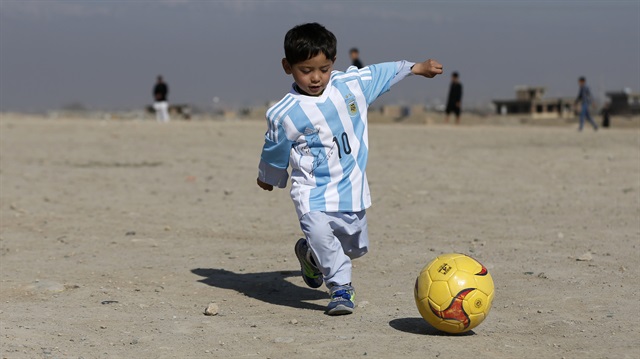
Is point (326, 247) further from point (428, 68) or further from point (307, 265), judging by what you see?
point (428, 68)

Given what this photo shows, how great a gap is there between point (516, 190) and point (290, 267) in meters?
5.38

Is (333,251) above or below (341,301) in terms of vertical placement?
above

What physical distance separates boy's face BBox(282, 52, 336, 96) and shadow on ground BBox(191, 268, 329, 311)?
1.44 meters

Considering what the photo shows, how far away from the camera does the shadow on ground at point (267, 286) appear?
22.4 ft

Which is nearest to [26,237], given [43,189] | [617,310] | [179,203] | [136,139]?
[179,203]

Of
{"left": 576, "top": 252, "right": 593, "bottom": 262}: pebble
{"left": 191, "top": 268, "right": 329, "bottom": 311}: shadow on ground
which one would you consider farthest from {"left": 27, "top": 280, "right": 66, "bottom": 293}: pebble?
{"left": 576, "top": 252, "right": 593, "bottom": 262}: pebble

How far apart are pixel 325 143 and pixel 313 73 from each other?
17.0 inches

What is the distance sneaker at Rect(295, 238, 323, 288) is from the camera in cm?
668

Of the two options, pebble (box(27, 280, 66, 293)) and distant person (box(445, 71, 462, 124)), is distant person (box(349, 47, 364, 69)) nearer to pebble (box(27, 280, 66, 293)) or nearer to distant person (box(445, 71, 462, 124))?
distant person (box(445, 71, 462, 124))

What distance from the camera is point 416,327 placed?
5785mm

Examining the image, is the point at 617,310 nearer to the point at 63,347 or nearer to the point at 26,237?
the point at 63,347

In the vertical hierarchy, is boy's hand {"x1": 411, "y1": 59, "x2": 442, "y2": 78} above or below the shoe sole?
above

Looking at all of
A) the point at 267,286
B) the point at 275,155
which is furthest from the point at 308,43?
the point at 267,286

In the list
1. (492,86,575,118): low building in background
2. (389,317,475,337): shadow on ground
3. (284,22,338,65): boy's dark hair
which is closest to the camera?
(389,317,475,337): shadow on ground
